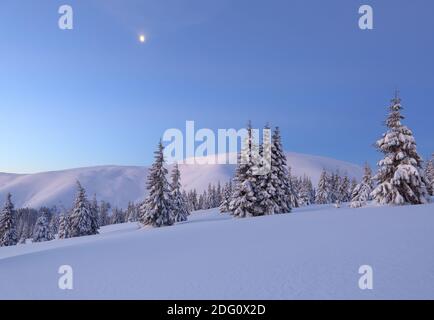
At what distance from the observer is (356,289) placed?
8.33m

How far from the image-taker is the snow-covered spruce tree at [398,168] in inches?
1081

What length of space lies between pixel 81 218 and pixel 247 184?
30812 millimetres

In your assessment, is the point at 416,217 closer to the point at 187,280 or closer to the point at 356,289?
the point at 356,289

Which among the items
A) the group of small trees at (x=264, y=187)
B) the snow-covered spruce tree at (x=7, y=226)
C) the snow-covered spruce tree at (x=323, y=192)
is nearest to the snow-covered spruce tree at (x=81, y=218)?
the group of small trees at (x=264, y=187)

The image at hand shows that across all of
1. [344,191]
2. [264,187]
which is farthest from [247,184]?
[344,191]

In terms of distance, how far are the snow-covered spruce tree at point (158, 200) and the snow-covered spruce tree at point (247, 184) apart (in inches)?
427

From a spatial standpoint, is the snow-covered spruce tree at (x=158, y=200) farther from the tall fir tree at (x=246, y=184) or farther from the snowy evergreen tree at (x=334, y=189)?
the snowy evergreen tree at (x=334, y=189)

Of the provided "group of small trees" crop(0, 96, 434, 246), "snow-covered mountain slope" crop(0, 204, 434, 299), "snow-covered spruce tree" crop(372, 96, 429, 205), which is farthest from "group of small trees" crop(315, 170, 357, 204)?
"snow-covered mountain slope" crop(0, 204, 434, 299)

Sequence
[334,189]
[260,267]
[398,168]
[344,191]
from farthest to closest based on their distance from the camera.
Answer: [344,191] < [334,189] < [398,168] < [260,267]

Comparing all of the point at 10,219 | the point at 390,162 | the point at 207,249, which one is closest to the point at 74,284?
the point at 207,249

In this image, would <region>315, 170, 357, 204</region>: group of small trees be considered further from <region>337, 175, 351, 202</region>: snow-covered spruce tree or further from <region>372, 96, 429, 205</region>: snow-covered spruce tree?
<region>372, 96, 429, 205</region>: snow-covered spruce tree

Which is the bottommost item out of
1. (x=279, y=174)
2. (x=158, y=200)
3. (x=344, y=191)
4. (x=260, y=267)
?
(x=260, y=267)

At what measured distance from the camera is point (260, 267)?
1113 centimetres

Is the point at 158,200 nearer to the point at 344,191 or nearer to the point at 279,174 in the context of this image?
the point at 279,174
